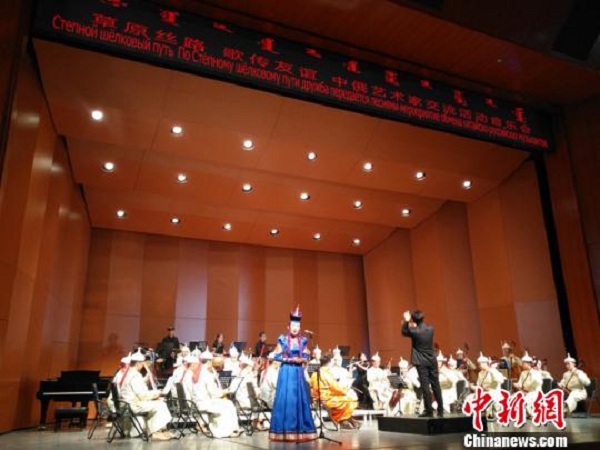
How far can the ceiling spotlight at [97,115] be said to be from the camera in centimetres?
902

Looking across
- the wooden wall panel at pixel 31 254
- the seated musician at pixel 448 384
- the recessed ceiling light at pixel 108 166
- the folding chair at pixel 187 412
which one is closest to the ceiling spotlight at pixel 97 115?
the wooden wall panel at pixel 31 254

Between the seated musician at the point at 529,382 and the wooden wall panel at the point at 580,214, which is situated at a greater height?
the wooden wall panel at the point at 580,214

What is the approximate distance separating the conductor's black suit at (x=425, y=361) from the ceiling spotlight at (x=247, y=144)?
5155mm

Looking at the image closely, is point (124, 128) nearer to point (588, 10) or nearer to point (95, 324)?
point (95, 324)

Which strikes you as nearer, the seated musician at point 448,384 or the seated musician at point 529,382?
the seated musician at point 529,382

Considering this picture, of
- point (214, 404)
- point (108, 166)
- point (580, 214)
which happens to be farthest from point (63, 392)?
point (580, 214)

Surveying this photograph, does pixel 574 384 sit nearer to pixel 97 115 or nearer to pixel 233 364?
pixel 233 364

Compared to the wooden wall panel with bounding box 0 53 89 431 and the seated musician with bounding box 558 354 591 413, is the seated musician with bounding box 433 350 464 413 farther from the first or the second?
the wooden wall panel with bounding box 0 53 89 431

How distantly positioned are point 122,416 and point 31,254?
304cm

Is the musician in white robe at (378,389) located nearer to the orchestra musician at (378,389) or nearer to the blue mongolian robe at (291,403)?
the orchestra musician at (378,389)

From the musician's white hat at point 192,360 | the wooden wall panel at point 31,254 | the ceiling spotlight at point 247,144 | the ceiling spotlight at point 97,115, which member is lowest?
the musician's white hat at point 192,360

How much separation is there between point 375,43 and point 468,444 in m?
6.60

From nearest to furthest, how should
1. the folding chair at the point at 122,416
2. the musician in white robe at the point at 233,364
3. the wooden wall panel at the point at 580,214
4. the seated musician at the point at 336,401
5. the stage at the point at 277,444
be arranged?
the stage at the point at 277,444
the folding chair at the point at 122,416
the seated musician at the point at 336,401
the musician in white robe at the point at 233,364
the wooden wall panel at the point at 580,214

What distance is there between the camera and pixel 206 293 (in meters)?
14.9
